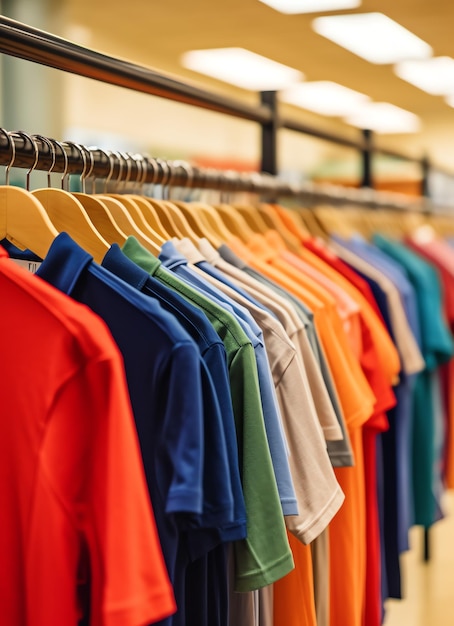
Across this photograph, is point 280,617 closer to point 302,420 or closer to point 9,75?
point 302,420

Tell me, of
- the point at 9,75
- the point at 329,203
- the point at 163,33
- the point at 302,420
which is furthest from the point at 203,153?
the point at 302,420

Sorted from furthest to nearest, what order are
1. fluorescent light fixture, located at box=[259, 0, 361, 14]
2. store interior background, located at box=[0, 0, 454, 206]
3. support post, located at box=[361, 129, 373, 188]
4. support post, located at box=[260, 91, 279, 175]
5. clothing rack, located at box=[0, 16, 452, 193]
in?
fluorescent light fixture, located at box=[259, 0, 361, 14] → store interior background, located at box=[0, 0, 454, 206] → support post, located at box=[361, 129, 373, 188] → support post, located at box=[260, 91, 279, 175] → clothing rack, located at box=[0, 16, 452, 193]

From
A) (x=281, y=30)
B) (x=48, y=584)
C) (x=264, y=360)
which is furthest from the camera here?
(x=281, y=30)

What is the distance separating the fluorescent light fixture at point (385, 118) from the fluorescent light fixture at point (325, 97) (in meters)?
0.21

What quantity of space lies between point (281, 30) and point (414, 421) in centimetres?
400

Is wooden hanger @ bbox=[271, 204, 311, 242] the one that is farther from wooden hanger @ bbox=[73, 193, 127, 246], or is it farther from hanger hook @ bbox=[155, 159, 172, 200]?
wooden hanger @ bbox=[73, 193, 127, 246]

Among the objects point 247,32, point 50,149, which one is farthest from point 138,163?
point 247,32

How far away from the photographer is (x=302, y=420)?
162 centimetres

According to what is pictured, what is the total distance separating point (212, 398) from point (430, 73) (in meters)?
6.35

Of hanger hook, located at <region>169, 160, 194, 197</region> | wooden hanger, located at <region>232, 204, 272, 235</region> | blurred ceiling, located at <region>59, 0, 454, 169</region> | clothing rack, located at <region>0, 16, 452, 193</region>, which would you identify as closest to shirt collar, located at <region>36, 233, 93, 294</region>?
clothing rack, located at <region>0, 16, 452, 193</region>

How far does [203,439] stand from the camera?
4.06 ft

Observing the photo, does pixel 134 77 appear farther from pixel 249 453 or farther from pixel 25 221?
pixel 249 453

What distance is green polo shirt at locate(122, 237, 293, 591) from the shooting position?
1.36m

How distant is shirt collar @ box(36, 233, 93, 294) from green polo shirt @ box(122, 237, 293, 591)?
0.17 metres
